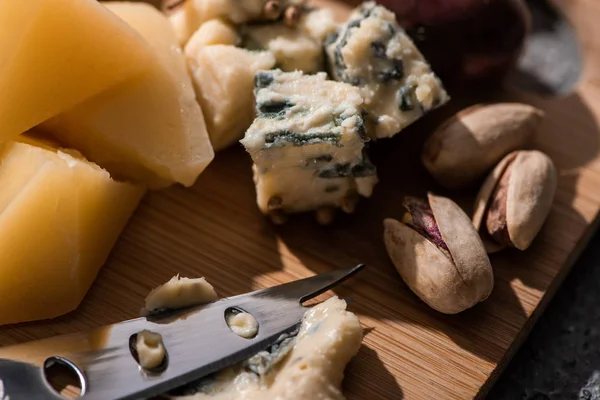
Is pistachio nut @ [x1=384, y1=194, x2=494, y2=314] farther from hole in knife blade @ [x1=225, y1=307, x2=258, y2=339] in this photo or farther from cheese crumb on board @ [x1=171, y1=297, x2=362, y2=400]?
hole in knife blade @ [x1=225, y1=307, x2=258, y2=339]

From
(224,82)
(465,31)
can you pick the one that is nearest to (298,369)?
(224,82)

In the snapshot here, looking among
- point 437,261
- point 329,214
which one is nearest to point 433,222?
point 437,261

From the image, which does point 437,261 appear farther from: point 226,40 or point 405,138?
point 226,40

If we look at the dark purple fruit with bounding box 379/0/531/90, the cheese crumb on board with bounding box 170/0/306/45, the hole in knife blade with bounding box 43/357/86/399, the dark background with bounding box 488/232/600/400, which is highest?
the cheese crumb on board with bounding box 170/0/306/45

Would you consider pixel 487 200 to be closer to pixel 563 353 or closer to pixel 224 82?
pixel 563 353

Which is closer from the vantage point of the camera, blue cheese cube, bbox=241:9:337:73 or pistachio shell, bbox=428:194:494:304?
pistachio shell, bbox=428:194:494:304

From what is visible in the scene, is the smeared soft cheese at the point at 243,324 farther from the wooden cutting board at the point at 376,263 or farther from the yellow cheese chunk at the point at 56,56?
the yellow cheese chunk at the point at 56,56

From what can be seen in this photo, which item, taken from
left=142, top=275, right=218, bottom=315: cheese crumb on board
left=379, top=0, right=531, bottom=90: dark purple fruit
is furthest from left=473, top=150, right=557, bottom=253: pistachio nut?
left=142, top=275, right=218, bottom=315: cheese crumb on board
